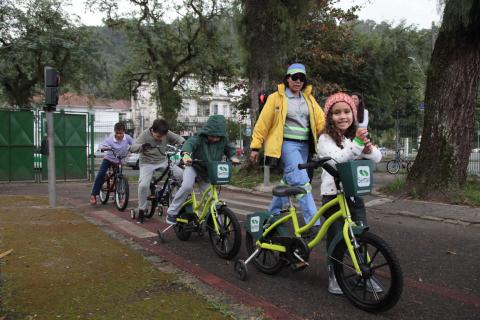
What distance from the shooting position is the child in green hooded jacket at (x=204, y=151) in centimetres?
534

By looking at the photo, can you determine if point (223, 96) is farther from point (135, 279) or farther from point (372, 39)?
point (135, 279)

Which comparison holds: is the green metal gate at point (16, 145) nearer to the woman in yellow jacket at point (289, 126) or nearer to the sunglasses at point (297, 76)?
the woman in yellow jacket at point (289, 126)

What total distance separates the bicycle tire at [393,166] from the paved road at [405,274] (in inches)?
499

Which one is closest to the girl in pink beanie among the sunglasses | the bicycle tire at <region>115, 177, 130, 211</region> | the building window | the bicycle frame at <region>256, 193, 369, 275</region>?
the bicycle frame at <region>256, 193, 369, 275</region>

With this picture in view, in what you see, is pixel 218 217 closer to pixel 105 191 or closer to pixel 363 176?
pixel 363 176

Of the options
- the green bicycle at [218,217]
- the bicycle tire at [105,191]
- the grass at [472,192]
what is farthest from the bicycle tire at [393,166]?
the green bicycle at [218,217]

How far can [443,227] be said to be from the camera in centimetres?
693

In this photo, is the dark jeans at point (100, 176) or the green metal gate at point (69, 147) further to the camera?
the green metal gate at point (69, 147)

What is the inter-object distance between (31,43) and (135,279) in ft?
73.8

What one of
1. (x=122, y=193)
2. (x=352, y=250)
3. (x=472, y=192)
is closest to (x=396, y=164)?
(x=472, y=192)

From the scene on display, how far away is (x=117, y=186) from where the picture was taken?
8.55m

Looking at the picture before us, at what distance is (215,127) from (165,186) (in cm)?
207

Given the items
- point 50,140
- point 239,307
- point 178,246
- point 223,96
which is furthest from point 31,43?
point 223,96

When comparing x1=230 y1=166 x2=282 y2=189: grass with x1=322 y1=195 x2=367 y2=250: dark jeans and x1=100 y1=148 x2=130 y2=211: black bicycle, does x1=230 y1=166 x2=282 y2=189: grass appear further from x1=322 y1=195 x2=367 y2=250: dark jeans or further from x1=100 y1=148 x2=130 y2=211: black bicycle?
x1=322 y1=195 x2=367 y2=250: dark jeans
